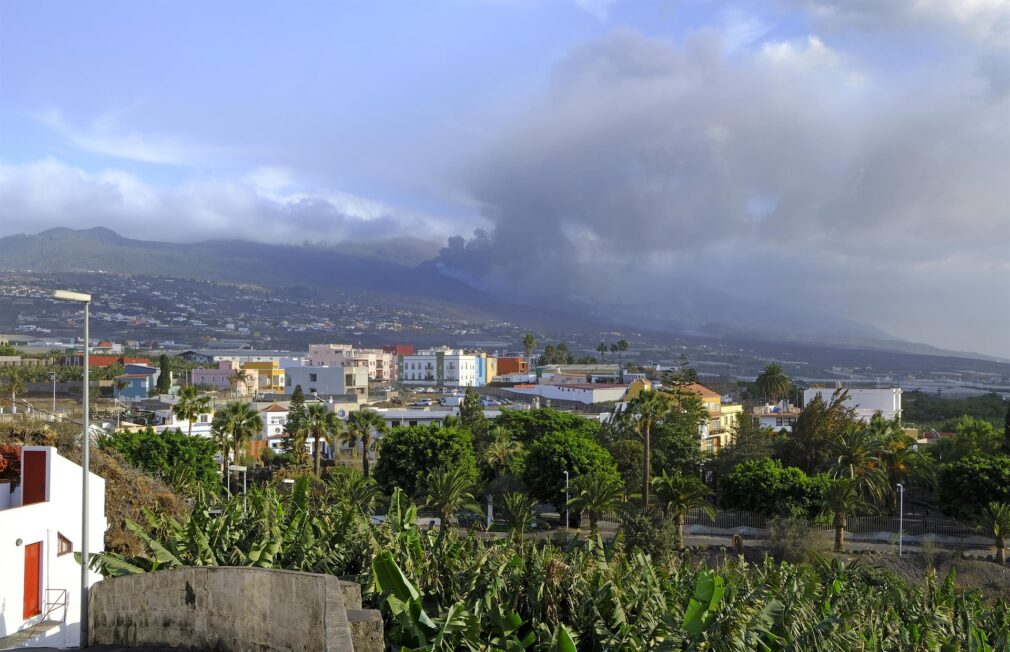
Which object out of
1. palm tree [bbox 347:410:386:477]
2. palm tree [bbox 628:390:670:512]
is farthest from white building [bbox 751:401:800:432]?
palm tree [bbox 628:390:670:512]

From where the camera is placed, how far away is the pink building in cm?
12431

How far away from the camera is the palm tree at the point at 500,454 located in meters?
53.9

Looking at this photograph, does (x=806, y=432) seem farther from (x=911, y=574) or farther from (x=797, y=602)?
(x=797, y=602)

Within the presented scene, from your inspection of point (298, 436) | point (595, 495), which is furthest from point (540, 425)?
point (595, 495)

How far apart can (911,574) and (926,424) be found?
236 feet

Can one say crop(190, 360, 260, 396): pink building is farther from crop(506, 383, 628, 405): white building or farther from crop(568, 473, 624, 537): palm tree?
crop(568, 473, 624, 537): palm tree

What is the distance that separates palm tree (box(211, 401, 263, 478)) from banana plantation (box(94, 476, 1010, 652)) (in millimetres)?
36474

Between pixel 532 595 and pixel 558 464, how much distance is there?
35775 mm

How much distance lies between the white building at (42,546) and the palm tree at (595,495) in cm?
2598

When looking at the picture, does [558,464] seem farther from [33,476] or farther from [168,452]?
[33,476]

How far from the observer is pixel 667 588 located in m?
15.1

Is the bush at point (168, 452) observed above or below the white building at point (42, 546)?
below

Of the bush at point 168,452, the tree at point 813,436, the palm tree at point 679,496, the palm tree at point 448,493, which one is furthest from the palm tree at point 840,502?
the bush at point 168,452

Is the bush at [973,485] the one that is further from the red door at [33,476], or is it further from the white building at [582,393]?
the white building at [582,393]
